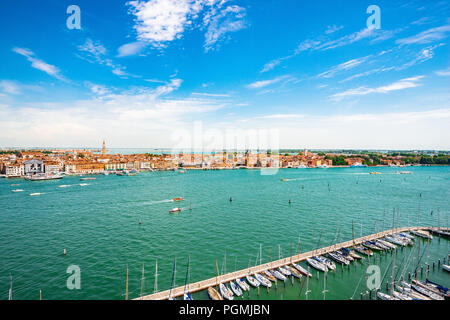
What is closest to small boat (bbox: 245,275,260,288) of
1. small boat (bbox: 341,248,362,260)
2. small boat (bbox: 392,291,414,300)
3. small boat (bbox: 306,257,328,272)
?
small boat (bbox: 306,257,328,272)

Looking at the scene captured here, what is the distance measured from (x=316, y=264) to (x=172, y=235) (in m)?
5.95

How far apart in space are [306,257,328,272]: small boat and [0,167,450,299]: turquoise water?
0.27 m

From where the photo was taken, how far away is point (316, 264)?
7539mm

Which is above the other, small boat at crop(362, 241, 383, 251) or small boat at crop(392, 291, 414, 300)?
small boat at crop(362, 241, 383, 251)

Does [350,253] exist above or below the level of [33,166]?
below

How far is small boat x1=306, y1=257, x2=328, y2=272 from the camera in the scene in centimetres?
735

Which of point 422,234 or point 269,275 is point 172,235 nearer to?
point 269,275

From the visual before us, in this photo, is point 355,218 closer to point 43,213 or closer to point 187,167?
point 43,213

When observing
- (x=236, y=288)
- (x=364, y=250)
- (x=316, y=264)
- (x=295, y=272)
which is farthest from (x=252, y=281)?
(x=364, y=250)

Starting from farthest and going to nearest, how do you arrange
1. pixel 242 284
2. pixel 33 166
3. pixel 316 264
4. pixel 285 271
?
pixel 33 166 < pixel 316 264 < pixel 285 271 < pixel 242 284

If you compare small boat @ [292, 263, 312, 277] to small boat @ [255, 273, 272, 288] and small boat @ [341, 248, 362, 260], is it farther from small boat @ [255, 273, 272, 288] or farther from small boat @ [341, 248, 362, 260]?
small boat @ [341, 248, 362, 260]

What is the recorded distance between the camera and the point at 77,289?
6688mm

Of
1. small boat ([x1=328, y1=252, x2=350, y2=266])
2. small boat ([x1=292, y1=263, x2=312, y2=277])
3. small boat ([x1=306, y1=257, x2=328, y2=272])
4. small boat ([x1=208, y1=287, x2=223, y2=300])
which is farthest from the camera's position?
small boat ([x1=328, y1=252, x2=350, y2=266])
